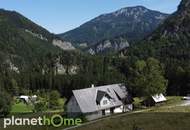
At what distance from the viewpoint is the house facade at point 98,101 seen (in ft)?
277

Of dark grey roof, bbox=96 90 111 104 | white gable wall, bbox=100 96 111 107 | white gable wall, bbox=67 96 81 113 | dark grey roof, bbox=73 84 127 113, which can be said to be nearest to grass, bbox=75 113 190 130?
white gable wall, bbox=67 96 81 113

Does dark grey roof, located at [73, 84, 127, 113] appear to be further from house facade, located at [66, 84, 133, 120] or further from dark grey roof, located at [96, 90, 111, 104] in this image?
dark grey roof, located at [96, 90, 111, 104]

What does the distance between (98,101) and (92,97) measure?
5.08 ft

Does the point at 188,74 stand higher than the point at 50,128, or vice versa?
the point at 188,74

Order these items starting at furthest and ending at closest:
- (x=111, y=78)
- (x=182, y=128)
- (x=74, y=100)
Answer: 1. (x=111, y=78)
2. (x=74, y=100)
3. (x=182, y=128)

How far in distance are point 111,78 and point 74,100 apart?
112520mm

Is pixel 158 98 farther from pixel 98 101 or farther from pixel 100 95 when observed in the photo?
pixel 98 101

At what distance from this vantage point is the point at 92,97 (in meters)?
88.8

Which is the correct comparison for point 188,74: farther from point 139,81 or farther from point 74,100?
point 74,100

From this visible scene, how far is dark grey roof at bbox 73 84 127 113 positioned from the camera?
84.8 metres

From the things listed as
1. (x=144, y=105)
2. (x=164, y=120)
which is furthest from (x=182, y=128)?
(x=144, y=105)

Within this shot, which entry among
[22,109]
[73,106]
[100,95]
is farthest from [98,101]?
[22,109]

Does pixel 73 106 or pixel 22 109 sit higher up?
pixel 73 106

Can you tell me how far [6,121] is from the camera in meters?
71.6
